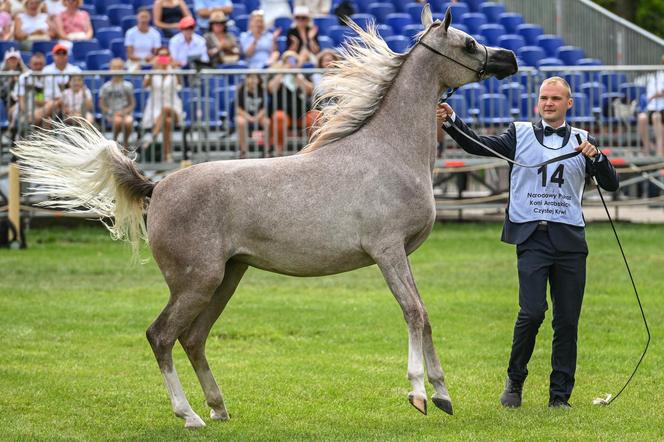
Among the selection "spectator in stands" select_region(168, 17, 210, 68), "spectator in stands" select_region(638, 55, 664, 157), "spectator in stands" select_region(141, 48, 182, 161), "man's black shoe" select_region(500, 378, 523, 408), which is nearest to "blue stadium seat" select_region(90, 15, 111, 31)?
"spectator in stands" select_region(168, 17, 210, 68)

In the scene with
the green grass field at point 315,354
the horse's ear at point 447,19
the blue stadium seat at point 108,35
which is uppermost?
the blue stadium seat at point 108,35

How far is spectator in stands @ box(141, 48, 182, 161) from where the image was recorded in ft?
55.0

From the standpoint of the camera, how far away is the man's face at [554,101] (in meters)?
7.47

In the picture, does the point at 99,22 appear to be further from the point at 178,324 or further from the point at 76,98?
the point at 178,324

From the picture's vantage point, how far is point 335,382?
27.9 feet

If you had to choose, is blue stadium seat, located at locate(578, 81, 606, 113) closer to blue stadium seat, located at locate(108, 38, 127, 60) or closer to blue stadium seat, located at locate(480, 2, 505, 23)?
blue stadium seat, located at locate(480, 2, 505, 23)

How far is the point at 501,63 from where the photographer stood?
736cm

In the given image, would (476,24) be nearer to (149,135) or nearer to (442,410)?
(149,135)

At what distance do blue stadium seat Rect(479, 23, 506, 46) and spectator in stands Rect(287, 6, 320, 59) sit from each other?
429cm

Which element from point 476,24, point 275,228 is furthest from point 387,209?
point 476,24

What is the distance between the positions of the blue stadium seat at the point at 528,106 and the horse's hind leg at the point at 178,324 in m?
11.4

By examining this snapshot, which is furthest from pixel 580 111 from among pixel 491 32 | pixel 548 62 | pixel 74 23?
pixel 74 23

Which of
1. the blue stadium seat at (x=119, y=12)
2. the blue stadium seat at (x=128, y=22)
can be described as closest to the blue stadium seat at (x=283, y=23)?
the blue stadium seat at (x=128, y=22)

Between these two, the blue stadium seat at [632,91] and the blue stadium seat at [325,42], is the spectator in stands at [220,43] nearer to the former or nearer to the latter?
the blue stadium seat at [325,42]
